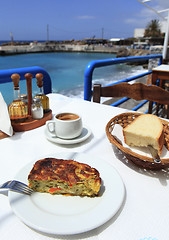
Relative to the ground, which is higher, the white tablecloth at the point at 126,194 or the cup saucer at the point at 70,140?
the cup saucer at the point at 70,140

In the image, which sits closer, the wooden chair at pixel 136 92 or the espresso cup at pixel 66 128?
the espresso cup at pixel 66 128

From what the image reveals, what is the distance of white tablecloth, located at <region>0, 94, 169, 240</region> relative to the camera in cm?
34

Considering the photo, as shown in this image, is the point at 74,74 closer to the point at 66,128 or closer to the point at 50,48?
the point at 66,128

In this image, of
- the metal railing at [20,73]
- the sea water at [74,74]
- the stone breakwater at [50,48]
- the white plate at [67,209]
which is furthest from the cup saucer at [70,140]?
the stone breakwater at [50,48]

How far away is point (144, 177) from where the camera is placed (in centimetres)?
50

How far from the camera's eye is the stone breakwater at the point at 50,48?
3289cm

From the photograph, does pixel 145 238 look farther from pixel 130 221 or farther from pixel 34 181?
pixel 34 181

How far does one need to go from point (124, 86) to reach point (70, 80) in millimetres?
14420

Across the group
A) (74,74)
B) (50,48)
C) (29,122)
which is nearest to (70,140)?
(29,122)

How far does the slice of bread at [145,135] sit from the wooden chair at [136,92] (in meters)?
0.56

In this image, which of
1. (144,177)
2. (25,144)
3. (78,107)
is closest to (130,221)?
(144,177)

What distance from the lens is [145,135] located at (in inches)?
21.8

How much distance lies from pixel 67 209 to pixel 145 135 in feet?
1.07

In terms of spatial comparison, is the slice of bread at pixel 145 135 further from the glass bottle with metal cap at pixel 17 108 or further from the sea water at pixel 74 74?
the sea water at pixel 74 74
